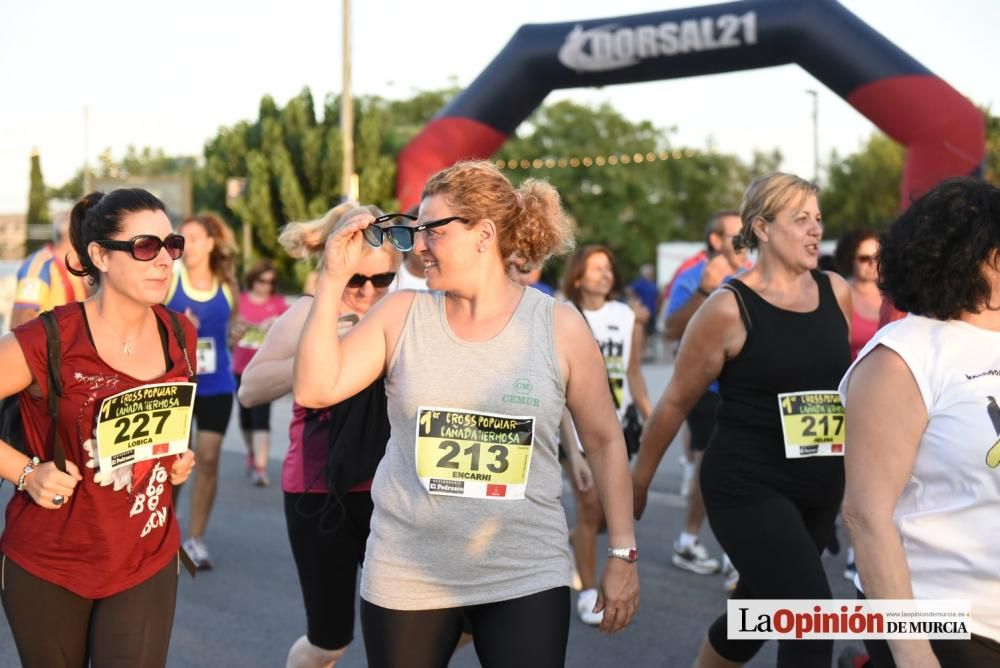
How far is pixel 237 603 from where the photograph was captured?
5875 mm

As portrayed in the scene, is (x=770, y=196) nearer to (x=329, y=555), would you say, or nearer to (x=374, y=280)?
(x=374, y=280)

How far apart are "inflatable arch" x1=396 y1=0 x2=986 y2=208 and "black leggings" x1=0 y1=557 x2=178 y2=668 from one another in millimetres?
8218

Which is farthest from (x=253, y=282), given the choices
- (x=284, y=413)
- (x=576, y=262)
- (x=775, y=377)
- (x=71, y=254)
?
(x=775, y=377)

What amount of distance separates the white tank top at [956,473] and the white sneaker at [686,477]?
440 centimetres

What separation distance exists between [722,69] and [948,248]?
11.3 metres

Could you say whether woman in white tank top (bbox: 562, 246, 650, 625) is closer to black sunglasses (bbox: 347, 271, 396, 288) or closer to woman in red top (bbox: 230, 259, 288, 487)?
black sunglasses (bbox: 347, 271, 396, 288)

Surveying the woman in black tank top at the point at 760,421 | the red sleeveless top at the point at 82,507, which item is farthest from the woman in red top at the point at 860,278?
the red sleeveless top at the point at 82,507

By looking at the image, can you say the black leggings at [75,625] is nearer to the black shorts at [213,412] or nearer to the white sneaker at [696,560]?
→ the black shorts at [213,412]

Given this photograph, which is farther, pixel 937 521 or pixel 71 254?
pixel 71 254

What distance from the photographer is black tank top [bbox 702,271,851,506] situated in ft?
12.0

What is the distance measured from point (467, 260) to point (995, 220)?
4.16 feet

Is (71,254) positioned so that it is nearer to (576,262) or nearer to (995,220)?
(995,220)

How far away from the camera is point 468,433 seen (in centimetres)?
268

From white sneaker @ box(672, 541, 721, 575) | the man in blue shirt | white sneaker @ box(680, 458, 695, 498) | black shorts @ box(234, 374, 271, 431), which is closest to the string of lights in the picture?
black shorts @ box(234, 374, 271, 431)
